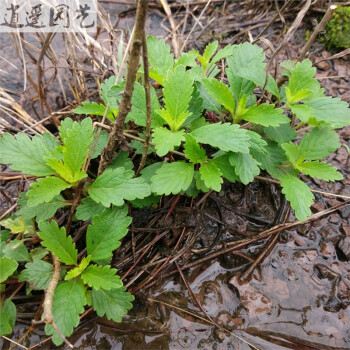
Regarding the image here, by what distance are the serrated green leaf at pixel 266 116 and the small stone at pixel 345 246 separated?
0.85 m

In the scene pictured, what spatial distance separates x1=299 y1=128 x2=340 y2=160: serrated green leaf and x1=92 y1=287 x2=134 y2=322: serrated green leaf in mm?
1265

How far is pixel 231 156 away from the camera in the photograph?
1.73 meters

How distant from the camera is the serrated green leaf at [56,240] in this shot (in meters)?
1.62

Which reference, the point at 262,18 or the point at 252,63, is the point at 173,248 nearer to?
the point at 252,63

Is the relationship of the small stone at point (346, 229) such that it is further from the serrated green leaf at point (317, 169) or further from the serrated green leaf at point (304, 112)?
the serrated green leaf at point (304, 112)

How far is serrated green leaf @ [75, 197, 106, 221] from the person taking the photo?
1733mm

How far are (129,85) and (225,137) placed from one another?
0.55 m

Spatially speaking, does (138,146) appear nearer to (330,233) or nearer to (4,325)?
(4,325)

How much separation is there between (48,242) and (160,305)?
71 cm

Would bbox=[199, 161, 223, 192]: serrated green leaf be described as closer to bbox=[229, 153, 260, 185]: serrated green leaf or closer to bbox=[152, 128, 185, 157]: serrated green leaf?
bbox=[229, 153, 260, 185]: serrated green leaf

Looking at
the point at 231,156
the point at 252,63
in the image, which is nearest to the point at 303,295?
the point at 231,156

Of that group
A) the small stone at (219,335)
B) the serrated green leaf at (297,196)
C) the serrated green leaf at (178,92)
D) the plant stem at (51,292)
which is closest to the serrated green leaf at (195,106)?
the serrated green leaf at (178,92)

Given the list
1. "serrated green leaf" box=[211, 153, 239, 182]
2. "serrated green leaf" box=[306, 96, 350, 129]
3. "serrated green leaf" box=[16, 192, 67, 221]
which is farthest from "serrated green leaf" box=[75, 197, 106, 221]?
"serrated green leaf" box=[306, 96, 350, 129]

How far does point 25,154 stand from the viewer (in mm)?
1702
